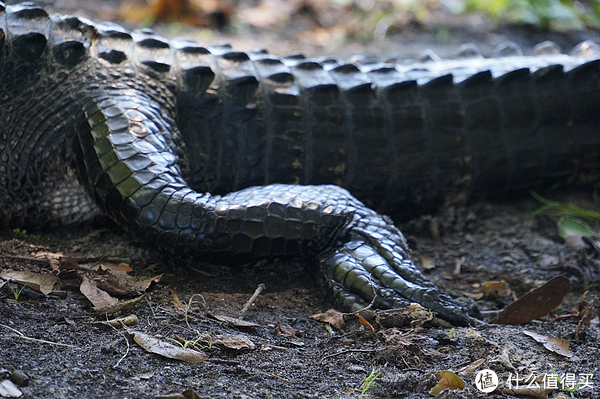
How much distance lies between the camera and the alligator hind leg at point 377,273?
225cm

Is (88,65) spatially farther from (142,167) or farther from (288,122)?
(288,122)

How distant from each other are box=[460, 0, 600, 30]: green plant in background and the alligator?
2.62m

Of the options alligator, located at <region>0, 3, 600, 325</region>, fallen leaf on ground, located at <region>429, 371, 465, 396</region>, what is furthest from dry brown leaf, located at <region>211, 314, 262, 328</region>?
fallen leaf on ground, located at <region>429, 371, 465, 396</region>

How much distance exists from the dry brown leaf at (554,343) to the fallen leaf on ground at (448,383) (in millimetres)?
471

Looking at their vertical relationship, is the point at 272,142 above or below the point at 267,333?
above

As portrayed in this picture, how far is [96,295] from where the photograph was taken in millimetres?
2043

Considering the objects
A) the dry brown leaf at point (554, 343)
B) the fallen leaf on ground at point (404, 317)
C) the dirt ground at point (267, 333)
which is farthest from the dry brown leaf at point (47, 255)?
the dry brown leaf at point (554, 343)

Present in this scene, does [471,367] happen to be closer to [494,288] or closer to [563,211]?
[494,288]

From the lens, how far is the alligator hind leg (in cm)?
225

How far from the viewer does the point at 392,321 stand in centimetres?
212

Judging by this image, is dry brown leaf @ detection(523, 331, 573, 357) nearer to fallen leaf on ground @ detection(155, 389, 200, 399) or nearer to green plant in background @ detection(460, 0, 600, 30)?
fallen leaf on ground @ detection(155, 389, 200, 399)

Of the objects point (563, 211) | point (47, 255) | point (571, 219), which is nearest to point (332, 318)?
point (47, 255)

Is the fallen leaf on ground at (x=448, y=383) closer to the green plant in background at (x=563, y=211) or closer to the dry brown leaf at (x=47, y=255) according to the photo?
the dry brown leaf at (x=47, y=255)

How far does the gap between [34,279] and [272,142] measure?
47.3 inches
